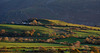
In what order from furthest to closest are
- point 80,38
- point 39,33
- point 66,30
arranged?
point 66,30 → point 39,33 → point 80,38

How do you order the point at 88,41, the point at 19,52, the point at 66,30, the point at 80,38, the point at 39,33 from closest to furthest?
the point at 19,52, the point at 88,41, the point at 80,38, the point at 39,33, the point at 66,30

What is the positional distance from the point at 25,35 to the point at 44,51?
32899 millimetres

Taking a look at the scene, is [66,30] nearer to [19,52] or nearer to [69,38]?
[69,38]

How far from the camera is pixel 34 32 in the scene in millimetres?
76188

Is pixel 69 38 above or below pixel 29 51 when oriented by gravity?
below

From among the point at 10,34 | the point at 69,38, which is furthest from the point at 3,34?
the point at 69,38

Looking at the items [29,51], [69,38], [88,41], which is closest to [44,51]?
[29,51]

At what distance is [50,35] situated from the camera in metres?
73.3

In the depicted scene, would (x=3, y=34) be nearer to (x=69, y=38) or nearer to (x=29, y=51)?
(x=69, y=38)

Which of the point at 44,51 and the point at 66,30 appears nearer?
the point at 44,51

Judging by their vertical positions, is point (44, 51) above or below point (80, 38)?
above

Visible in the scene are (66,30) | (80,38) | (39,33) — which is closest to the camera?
(80,38)

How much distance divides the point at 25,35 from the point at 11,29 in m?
8.30

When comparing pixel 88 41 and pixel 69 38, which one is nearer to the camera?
pixel 88 41
